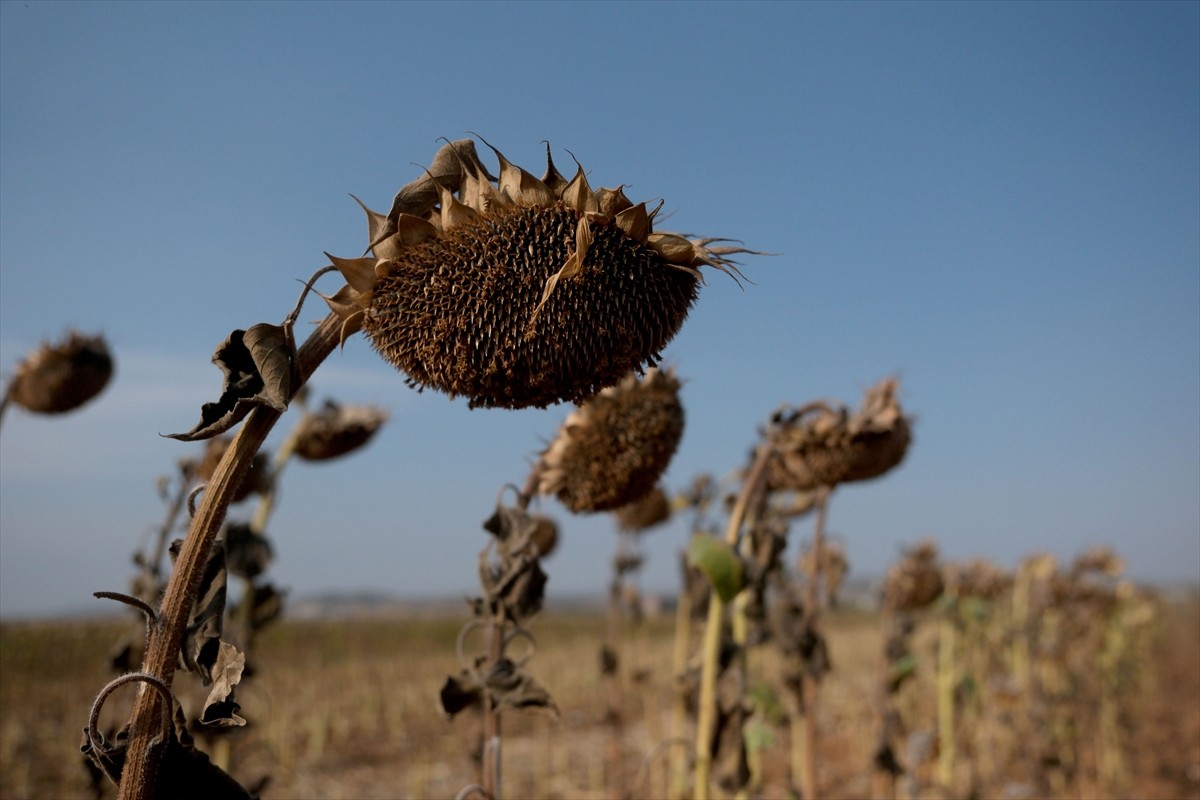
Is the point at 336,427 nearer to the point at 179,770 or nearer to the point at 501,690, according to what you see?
the point at 501,690

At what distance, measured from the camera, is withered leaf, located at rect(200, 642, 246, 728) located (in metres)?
1.92

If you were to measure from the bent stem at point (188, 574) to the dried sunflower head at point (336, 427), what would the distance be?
2.73 m

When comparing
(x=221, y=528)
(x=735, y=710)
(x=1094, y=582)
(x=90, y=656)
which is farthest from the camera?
(x=90, y=656)

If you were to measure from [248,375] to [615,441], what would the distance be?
63.1 inches

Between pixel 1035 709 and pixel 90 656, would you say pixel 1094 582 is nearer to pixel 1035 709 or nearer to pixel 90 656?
pixel 1035 709

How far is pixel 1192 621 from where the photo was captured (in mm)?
45031

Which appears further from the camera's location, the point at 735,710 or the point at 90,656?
the point at 90,656

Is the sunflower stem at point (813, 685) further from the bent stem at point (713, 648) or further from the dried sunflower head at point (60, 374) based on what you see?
the dried sunflower head at point (60, 374)

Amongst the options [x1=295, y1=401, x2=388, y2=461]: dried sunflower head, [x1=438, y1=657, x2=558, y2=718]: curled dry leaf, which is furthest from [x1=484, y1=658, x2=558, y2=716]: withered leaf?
[x1=295, y1=401, x2=388, y2=461]: dried sunflower head

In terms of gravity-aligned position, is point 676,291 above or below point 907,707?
above

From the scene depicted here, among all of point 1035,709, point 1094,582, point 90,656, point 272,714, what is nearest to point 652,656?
point 272,714

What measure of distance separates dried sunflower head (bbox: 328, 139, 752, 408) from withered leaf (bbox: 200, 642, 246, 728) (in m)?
0.70

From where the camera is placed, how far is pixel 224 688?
192 cm

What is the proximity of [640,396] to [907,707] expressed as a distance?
13787 mm
